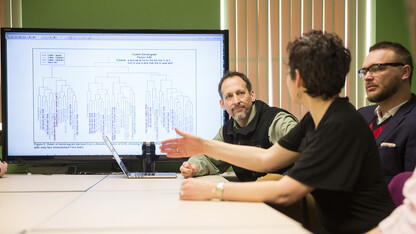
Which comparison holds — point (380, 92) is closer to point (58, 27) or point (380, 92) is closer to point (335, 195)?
point (335, 195)

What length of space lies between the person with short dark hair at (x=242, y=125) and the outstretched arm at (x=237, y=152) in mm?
311

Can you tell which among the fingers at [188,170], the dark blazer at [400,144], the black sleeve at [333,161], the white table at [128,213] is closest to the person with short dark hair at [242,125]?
the fingers at [188,170]

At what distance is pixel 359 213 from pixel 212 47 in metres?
1.72

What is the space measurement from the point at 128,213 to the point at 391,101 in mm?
1941

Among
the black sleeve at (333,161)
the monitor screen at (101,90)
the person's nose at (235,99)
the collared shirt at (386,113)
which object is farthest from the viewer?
the monitor screen at (101,90)

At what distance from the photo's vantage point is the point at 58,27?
9.37 feet

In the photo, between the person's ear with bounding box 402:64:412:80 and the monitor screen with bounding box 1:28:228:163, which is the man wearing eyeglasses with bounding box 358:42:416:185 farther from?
the monitor screen with bounding box 1:28:228:163

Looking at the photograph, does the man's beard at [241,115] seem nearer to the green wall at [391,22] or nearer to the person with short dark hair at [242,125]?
the person with short dark hair at [242,125]

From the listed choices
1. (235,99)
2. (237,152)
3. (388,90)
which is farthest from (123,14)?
(388,90)

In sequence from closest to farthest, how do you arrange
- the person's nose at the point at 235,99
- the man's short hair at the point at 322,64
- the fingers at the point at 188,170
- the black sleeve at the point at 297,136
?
the man's short hair at the point at 322,64 < the black sleeve at the point at 297,136 < the fingers at the point at 188,170 < the person's nose at the point at 235,99

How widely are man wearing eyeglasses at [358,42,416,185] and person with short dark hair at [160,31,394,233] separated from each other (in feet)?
2.88

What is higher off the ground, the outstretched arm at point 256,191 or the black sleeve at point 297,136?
the black sleeve at point 297,136

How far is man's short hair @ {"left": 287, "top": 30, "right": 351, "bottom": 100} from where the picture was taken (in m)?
1.33

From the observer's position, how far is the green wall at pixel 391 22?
3.11m
